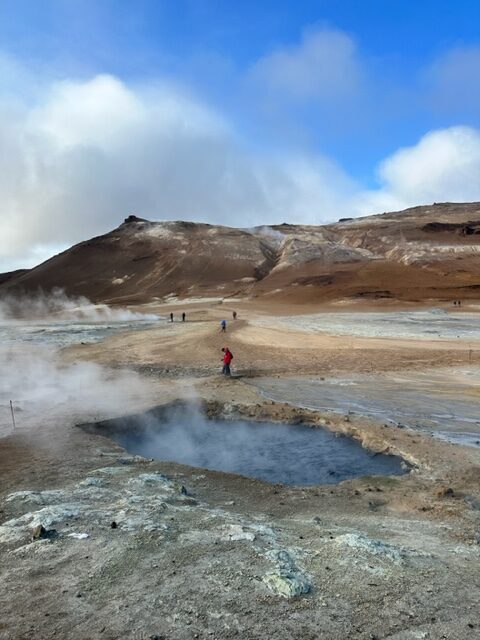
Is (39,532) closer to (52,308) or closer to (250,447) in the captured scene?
(250,447)

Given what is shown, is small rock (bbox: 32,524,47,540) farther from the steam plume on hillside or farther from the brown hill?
the brown hill

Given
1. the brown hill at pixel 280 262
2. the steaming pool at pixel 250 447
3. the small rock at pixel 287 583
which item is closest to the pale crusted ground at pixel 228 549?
the small rock at pixel 287 583

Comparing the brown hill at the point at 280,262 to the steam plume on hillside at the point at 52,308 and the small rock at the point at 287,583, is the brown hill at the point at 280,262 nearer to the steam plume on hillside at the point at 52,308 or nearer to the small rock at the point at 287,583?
the steam plume on hillside at the point at 52,308

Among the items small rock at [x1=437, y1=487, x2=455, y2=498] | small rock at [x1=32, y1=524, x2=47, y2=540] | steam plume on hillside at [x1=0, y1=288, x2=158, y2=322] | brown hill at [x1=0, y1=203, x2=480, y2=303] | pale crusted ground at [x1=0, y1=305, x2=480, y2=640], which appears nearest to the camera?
pale crusted ground at [x1=0, y1=305, x2=480, y2=640]

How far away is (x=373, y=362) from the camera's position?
75.7 feet

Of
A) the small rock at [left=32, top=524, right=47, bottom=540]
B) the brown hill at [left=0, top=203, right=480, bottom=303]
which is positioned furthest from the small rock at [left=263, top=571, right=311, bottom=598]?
the brown hill at [left=0, top=203, right=480, bottom=303]

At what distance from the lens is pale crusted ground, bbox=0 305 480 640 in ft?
16.3

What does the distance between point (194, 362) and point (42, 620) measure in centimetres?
1960

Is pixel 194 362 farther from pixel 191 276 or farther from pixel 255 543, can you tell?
pixel 191 276

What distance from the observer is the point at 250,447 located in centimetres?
1282

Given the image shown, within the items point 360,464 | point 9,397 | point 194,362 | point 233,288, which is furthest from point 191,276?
point 360,464

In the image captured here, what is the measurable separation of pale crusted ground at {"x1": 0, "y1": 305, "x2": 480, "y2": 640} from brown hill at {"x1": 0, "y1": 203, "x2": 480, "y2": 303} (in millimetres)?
55527

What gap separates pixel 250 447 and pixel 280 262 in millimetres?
90159

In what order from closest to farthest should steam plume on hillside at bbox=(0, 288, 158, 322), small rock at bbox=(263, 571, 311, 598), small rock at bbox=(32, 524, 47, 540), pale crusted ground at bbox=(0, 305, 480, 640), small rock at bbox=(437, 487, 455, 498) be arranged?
1. pale crusted ground at bbox=(0, 305, 480, 640)
2. small rock at bbox=(263, 571, 311, 598)
3. small rock at bbox=(32, 524, 47, 540)
4. small rock at bbox=(437, 487, 455, 498)
5. steam plume on hillside at bbox=(0, 288, 158, 322)
